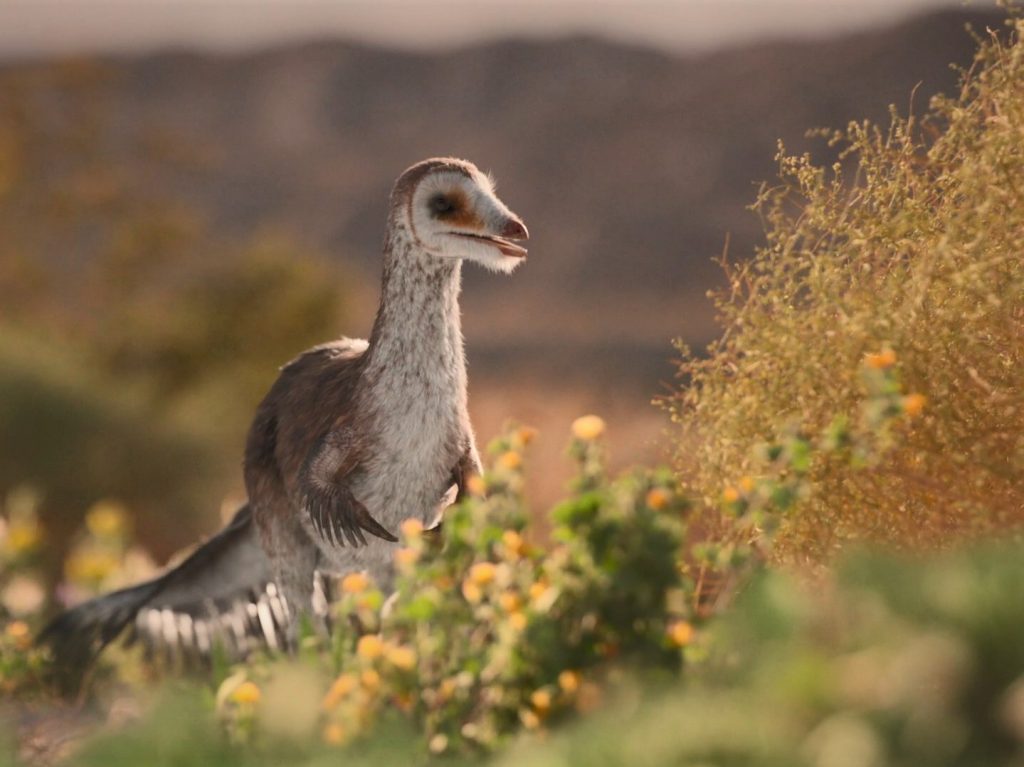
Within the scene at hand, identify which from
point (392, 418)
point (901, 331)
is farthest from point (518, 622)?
point (901, 331)

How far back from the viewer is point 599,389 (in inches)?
368

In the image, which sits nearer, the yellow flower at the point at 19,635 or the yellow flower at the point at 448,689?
the yellow flower at the point at 448,689

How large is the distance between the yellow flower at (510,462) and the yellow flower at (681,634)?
562mm

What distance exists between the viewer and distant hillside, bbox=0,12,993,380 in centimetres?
3778

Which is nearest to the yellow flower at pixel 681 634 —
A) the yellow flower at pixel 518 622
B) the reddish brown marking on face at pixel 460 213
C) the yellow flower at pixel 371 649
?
the yellow flower at pixel 518 622

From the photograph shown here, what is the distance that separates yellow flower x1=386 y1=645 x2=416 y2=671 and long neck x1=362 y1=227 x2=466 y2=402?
1.03 meters

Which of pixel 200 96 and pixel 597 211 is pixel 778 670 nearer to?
pixel 597 211

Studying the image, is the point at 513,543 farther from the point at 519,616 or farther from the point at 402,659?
the point at 402,659

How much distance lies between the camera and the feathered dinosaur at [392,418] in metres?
3.88

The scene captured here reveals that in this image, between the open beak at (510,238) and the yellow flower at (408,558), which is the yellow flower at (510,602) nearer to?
the yellow flower at (408,558)

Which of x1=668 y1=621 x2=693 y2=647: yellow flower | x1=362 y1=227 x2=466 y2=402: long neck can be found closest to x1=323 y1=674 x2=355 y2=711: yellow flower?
x1=668 y1=621 x2=693 y2=647: yellow flower

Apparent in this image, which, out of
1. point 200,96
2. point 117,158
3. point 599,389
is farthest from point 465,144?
point 599,389

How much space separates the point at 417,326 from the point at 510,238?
1.36 feet

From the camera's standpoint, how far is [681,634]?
Result: 291cm
